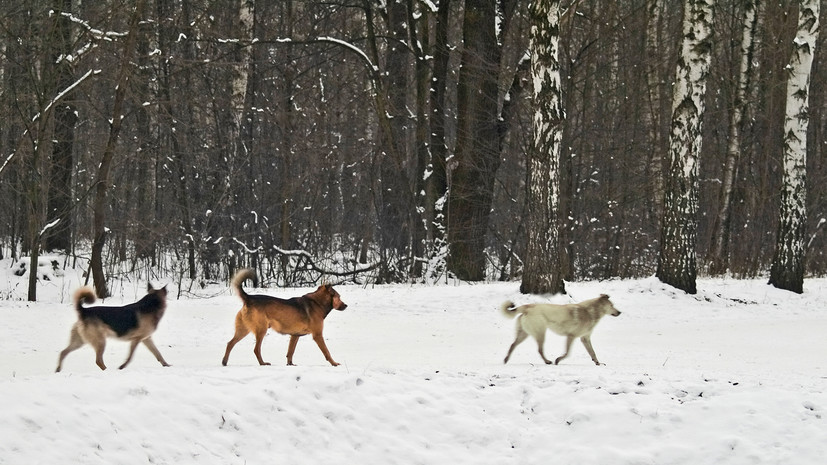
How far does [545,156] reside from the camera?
15.9 meters

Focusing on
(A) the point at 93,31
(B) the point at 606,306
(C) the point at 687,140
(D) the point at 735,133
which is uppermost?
(A) the point at 93,31

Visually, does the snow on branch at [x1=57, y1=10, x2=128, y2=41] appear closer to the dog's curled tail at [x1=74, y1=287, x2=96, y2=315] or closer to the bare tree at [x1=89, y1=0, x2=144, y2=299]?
the bare tree at [x1=89, y1=0, x2=144, y2=299]

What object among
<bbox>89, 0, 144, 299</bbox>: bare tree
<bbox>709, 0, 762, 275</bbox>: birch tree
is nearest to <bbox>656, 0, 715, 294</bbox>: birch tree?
<bbox>709, 0, 762, 275</bbox>: birch tree

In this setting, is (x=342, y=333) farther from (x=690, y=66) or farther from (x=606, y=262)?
(x=606, y=262)

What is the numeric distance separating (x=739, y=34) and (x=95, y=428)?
32357 mm

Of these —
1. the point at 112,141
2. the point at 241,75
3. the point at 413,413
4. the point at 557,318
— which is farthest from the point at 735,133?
the point at 413,413

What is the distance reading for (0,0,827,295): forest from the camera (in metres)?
20.4

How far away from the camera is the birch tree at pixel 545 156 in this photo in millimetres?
15758

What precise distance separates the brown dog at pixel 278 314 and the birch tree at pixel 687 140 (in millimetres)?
9872

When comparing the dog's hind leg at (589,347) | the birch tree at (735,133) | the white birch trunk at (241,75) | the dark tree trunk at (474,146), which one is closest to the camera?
the dog's hind leg at (589,347)

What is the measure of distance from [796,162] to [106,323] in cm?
1535

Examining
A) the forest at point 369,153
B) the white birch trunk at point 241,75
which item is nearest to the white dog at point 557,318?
the forest at point 369,153

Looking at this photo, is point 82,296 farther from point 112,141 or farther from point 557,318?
point 112,141

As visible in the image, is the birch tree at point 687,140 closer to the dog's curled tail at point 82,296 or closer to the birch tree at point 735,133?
the birch tree at point 735,133
